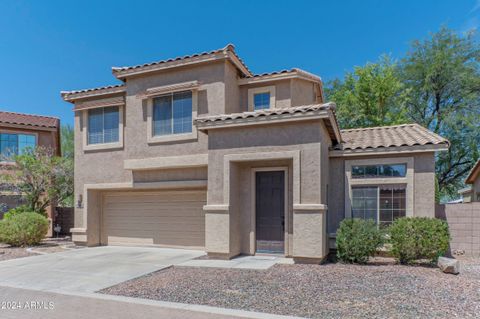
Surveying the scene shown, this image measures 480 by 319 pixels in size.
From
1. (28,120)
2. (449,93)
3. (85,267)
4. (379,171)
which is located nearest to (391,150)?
(379,171)

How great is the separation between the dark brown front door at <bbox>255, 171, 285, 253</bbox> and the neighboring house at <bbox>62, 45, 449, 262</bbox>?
33 millimetres

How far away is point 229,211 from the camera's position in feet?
36.3

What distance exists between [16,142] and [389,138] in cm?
2036

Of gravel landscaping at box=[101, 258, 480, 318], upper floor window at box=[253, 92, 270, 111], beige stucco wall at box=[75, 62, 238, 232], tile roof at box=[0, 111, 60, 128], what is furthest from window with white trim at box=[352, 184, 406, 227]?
tile roof at box=[0, 111, 60, 128]

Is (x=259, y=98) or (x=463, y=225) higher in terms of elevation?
(x=259, y=98)

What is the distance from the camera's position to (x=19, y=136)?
20.9 metres

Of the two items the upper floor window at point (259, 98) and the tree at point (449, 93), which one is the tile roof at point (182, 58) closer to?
the upper floor window at point (259, 98)

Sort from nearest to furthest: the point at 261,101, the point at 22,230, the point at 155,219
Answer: the point at 261,101
the point at 155,219
the point at 22,230

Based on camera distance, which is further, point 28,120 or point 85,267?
point 28,120

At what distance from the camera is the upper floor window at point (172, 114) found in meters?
13.5

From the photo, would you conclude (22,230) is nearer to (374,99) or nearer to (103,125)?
(103,125)

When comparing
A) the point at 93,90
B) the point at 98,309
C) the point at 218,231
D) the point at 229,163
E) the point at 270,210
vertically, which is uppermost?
the point at 93,90

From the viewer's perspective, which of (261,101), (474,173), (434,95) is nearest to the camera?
(261,101)

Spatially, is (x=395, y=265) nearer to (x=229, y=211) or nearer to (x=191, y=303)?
(x=229, y=211)
